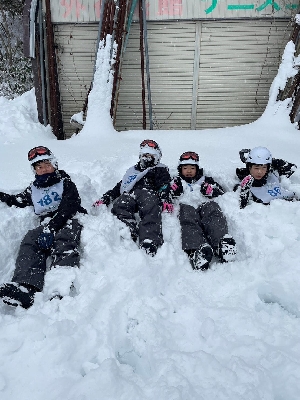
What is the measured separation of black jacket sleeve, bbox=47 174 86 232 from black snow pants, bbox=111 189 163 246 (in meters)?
0.47

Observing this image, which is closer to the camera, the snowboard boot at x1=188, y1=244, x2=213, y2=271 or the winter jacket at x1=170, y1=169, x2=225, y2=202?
the snowboard boot at x1=188, y1=244, x2=213, y2=271

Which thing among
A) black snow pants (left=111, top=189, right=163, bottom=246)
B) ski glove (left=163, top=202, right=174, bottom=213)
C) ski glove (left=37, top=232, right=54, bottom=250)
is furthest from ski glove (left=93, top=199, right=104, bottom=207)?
ski glove (left=37, top=232, right=54, bottom=250)

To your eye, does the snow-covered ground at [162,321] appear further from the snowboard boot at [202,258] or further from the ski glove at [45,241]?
the ski glove at [45,241]

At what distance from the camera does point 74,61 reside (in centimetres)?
764

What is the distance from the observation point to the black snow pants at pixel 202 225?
3.13m

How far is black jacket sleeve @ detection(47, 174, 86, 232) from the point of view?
3193 mm

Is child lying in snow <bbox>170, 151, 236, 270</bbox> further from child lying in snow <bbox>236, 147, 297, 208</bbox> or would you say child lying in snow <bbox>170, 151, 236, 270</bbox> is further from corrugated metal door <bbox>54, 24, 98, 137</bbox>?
corrugated metal door <bbox>54, 24, 98, 137</bbox>

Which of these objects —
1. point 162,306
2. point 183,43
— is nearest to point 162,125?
point 183,43

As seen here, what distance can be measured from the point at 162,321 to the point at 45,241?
1403 mm

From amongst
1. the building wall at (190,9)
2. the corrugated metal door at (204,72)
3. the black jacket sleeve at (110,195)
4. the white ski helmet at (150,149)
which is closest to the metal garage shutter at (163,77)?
the corrugated metal door at (204,72)

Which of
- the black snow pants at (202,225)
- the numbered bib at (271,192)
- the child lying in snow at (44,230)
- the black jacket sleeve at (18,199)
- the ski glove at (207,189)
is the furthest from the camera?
the ski glove at (207,189)

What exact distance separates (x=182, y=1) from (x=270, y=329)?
23.2ft

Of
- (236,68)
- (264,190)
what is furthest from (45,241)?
(236,68)

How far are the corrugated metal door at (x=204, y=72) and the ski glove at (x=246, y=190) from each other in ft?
15.6
